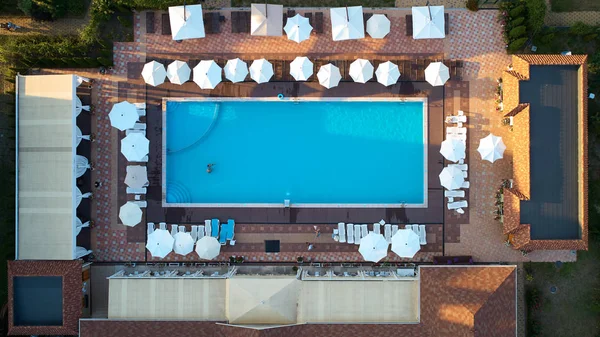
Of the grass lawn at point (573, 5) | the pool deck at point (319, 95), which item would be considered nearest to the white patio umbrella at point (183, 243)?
the pool deck at point (319, 95)

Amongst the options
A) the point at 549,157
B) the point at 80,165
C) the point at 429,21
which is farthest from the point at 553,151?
the point at 80,165

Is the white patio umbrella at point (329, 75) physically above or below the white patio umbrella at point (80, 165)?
above

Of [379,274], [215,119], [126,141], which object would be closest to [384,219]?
[379,274]

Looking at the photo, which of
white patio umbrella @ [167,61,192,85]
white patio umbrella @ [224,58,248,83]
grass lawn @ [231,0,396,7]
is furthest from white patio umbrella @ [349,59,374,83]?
white patio umbrella @ [167,61,192,85]

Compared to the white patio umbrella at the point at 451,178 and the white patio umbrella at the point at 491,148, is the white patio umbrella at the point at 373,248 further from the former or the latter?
the white patio umbrella at the point at 491,148

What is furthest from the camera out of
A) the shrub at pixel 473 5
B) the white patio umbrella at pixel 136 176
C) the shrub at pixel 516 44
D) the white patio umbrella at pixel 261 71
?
the shrub at pixel 473 5

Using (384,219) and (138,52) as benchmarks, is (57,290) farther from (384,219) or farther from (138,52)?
(384,219)

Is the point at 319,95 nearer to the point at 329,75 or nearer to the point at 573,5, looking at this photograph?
the point at 329,75
